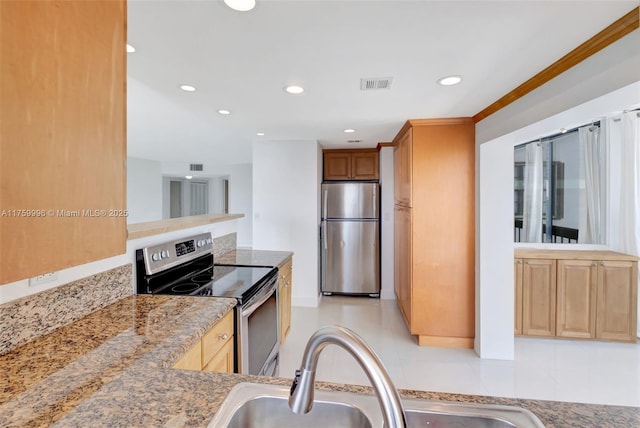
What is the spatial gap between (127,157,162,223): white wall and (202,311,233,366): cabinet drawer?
17.4ft

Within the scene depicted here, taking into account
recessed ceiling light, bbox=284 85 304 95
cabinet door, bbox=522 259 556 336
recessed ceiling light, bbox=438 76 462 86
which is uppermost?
recessed ceiling light, bbox=284 85 304 95

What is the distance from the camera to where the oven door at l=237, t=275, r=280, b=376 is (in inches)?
67.7

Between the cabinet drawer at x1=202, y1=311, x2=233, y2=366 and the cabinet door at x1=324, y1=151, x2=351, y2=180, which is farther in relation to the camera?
the cabinet door at x1=324, y1=151, x2=351, y2=180

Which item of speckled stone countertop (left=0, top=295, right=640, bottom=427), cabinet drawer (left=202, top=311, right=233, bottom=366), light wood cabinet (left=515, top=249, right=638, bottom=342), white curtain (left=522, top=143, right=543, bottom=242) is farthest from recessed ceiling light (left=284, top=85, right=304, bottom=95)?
white curtain (left=522, top=143, right=543, bottom=242)

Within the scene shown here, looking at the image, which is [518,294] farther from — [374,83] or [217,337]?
[217,337]

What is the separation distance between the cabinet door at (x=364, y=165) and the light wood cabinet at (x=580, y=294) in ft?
7.36

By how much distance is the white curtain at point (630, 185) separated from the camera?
117 inches

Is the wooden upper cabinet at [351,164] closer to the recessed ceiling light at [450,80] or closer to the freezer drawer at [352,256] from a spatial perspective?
the freezer drawer at [352,256]

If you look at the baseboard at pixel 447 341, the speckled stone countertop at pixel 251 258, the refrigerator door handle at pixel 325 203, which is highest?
the refrigerator door handle at pixel 325 203

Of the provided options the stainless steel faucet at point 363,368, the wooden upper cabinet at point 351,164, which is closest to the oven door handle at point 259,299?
the stainless steel faucet at point 363,368

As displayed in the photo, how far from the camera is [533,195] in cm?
371

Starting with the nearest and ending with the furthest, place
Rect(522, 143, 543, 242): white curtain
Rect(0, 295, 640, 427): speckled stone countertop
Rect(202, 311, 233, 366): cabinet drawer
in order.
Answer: Rect(0, 295, 640, 427): speckled stone countertop
Rect(202, 311, 233, 366): cabinet drawer
Rect(522, 143, 543, 242): white curtain

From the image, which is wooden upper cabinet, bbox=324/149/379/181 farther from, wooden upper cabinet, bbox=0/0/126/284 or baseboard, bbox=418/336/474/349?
wooden upper cabinet, bbox=0/0/126/284

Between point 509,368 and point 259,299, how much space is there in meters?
2.28
